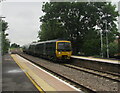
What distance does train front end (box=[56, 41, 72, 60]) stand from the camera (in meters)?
22.9

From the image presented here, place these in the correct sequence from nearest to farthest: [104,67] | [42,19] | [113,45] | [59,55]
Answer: [104,67] → [59,55] → [113,45] → [42,19]

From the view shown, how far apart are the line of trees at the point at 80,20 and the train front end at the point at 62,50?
15412 mm

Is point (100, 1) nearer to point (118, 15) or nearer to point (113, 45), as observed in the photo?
point (118, 15)

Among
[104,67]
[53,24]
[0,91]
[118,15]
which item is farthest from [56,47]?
[118,15]

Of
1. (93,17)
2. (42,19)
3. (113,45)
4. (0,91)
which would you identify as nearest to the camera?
(0,91)

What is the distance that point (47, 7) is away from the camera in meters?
42.5

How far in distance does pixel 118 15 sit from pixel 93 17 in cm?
791

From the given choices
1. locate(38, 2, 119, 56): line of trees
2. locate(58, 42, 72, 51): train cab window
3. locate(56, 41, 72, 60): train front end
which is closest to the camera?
locate(56, 41, 72, 60): train front end

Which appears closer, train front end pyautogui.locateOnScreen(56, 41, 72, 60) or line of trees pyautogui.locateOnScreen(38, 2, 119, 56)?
train front end pyautogui.locateOnScreen(56, 41, 72, 60)

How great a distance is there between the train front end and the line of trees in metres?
15.4

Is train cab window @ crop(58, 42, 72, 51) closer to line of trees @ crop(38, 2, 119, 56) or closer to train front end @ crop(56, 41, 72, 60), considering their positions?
train front end @ crop(56, 41, 72, 60)

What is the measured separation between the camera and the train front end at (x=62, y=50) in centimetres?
2289

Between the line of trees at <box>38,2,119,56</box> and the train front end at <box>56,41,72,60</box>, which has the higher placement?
the line of trees at <box>38,2,119,56</box>

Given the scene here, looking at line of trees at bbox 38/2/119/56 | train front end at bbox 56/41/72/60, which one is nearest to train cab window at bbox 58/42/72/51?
train front end at bbox 56/41/72/60
